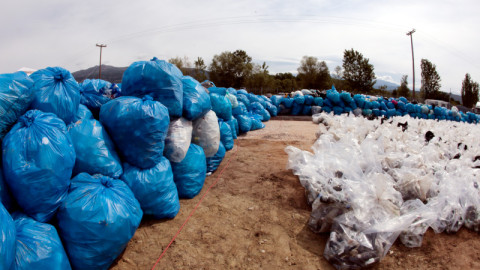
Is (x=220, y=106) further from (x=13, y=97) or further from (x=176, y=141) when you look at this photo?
(x=13, y=97)

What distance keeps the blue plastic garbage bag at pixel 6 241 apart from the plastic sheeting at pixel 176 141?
1396 mm

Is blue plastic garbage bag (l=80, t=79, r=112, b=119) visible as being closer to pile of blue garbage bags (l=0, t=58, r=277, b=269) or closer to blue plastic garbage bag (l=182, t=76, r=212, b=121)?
pile of blue garbage bags (l=0, t=58, r=277, b=269)

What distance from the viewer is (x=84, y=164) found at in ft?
Result: 6.38

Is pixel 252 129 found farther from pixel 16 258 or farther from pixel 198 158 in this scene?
pixel 16 258

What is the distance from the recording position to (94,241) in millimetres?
1645

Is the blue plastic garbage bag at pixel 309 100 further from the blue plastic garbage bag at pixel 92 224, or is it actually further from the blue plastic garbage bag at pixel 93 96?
the blue plastic garbage bag at pixel 92 224

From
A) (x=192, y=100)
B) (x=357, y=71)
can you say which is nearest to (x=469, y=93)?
(x=357, y=71)

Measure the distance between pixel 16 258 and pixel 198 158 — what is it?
5.71 ft

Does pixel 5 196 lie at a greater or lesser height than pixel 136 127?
lesser

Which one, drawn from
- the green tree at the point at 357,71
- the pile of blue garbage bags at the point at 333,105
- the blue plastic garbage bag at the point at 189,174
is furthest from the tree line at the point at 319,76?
the blue plastic garbage bag at the point at 189,174

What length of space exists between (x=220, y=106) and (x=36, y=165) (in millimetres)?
3182

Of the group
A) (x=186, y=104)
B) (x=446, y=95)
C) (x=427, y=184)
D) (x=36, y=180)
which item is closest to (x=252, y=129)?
(x=186, y=104)

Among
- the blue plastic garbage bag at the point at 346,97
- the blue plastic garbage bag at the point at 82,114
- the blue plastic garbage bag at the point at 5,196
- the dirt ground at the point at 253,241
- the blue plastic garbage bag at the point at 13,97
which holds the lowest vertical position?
the dirt ground at the point at 253,241

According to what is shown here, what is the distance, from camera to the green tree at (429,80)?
96.4ft
